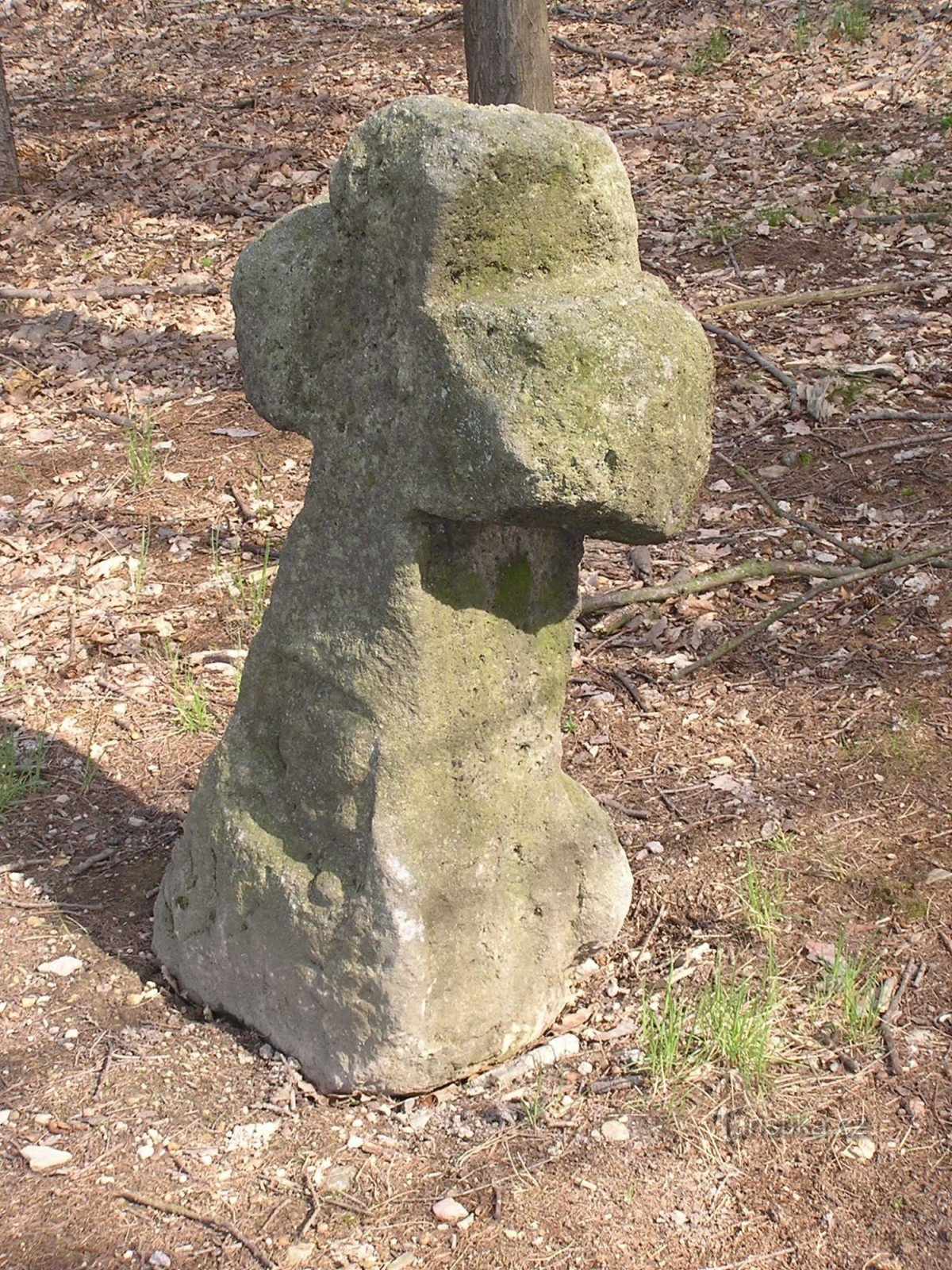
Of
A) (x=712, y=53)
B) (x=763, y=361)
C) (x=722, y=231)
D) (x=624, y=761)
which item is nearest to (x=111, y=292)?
(x=722, y=231)

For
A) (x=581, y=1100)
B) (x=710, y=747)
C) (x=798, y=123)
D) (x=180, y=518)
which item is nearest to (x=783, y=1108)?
(x=581, y=1100)

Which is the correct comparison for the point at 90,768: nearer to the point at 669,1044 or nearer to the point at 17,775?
the point at 17,775

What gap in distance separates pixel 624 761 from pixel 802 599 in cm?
93

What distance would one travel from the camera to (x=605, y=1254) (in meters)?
2.61

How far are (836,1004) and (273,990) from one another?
134 cm

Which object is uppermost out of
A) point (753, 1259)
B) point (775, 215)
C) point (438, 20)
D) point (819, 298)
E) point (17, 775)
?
point (438, 20)

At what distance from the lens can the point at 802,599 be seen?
464 centimetres

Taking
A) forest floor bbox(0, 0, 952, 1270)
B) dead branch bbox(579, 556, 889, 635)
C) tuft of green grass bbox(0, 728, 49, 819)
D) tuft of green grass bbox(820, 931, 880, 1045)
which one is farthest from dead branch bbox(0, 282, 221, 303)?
tuft of green grass bbox(820, 931, 880, 1045)

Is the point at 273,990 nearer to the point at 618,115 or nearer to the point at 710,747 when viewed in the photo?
the point at 710,747

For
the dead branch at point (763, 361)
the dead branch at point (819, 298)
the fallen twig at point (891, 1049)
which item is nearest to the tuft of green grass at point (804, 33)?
the dead branch at point (819, 298)

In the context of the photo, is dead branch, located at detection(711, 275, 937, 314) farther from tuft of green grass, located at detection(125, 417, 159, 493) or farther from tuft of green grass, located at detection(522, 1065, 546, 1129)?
tuft of green grass, located at detection(522, 1065, 546, 1129)

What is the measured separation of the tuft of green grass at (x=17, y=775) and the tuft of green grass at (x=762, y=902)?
7.44ft

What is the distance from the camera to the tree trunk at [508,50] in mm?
6590

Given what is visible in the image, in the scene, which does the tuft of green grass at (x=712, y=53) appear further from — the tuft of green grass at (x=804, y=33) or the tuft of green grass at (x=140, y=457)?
the tuft of green grass at (x=140, y=457)
